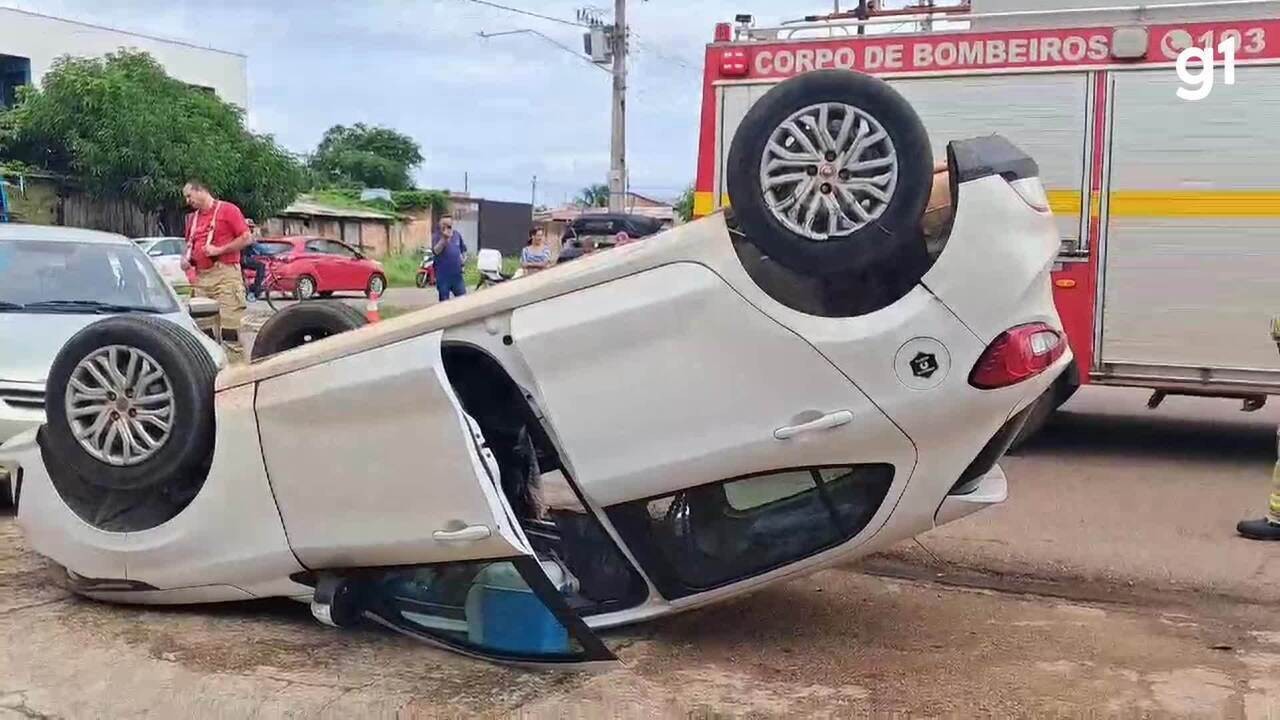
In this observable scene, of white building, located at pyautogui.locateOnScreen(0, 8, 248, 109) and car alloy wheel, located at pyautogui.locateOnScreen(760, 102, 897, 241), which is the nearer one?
car alloy wheel, located at pyautogui.locateOnScreen(760, 102, 897, 241)

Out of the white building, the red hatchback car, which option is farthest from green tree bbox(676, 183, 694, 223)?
the white building

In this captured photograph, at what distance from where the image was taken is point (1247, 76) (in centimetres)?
820

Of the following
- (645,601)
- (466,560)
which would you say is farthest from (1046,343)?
(466,560)

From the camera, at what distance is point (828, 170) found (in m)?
4.05

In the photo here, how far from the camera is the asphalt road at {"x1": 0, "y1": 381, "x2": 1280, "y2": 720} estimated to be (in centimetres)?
417

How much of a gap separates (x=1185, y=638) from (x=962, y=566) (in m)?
1.27

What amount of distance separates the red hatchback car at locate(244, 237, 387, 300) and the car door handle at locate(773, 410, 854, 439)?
949 inches

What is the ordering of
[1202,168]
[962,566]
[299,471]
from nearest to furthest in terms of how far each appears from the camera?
[299,471] < [962,566] < [1202,168]

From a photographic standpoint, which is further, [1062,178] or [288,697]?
[1062,178]

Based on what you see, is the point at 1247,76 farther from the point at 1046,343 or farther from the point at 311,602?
the point at 311,602

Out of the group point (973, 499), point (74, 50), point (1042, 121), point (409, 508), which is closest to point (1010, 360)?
point (973, 499)

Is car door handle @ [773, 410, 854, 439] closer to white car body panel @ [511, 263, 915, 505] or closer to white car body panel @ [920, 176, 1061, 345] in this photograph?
white car body panel @ [511, 263, 915, 505]

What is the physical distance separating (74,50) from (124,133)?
19.9 meters

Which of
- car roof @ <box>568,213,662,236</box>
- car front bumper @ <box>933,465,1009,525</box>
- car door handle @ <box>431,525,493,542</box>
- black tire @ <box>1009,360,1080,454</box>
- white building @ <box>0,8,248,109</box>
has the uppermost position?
white building @ <box>0,8,248,109</box>
